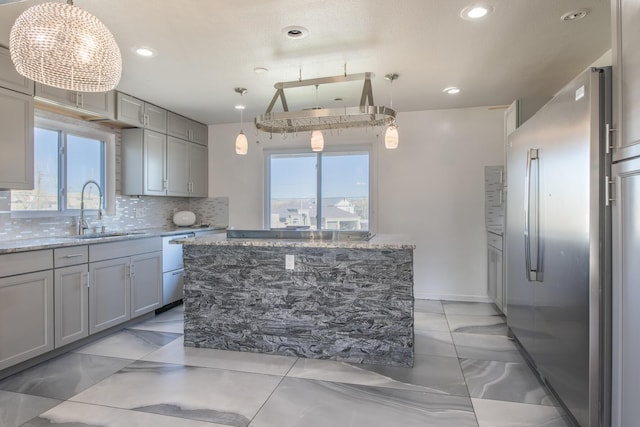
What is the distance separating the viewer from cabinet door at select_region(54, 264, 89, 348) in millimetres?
2756

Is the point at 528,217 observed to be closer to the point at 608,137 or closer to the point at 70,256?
the point at 608,137

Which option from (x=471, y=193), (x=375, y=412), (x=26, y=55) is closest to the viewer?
(x=26, y=55)

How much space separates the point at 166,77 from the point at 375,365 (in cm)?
310

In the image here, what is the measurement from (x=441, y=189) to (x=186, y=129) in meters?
3.47

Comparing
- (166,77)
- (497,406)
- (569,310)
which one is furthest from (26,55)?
(497,406)

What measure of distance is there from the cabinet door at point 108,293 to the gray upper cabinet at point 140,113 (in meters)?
1.53

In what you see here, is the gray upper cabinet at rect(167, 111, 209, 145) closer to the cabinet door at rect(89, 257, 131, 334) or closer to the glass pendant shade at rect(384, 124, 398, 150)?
the cabinet door at rect(89, 257, 131, 334)

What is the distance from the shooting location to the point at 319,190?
492cm

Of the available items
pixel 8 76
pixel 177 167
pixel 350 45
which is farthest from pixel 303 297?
pixel 177 167

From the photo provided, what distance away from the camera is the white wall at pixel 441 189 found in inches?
173

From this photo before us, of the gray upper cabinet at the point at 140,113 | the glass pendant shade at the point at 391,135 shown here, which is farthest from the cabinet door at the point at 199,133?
the glass pendant shade at the point at 391,135

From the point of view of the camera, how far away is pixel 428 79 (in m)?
3.44

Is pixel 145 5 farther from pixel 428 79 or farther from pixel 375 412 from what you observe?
pixel 375 412

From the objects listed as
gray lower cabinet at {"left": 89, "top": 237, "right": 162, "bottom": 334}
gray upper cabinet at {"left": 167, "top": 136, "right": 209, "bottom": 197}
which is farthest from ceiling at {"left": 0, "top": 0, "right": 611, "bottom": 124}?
gray lower cabinet at {"left": 89, "top": 237, "right": 162, "bottom": 334}
